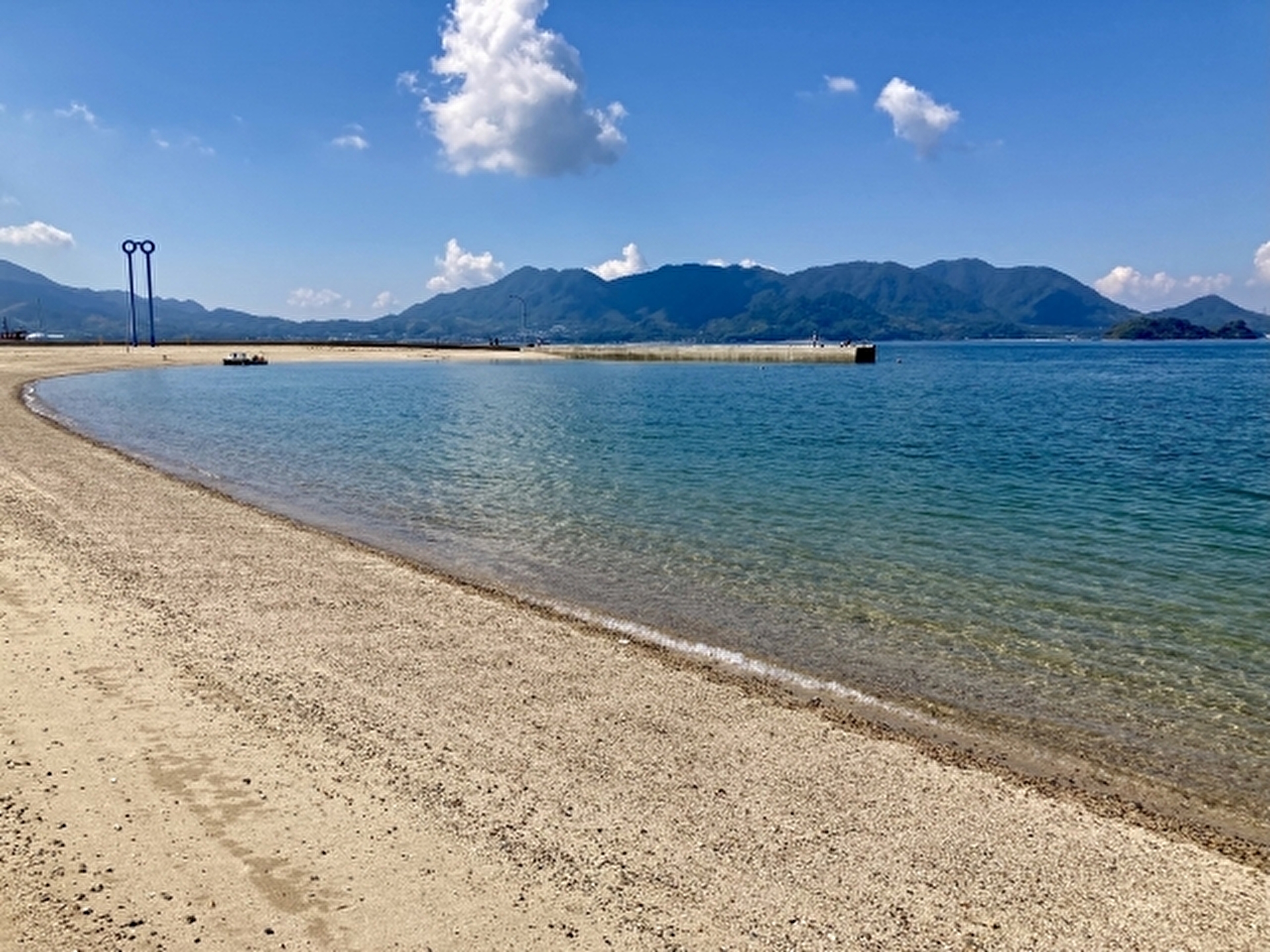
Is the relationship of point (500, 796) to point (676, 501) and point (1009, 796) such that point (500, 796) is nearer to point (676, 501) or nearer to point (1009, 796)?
point (1009, 796)

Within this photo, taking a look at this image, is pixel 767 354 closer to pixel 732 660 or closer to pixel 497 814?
pixel 732 660

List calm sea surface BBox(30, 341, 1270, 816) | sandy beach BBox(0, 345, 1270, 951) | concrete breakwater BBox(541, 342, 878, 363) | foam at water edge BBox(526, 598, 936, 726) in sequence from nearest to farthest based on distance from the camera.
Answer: sandy beach BBox(0, 345, 1270, 951), foam at water edge BBox(526, 598, 936, 726), calm sea surface BBox(30, 341, 1270, 816), concrete breakwater BBox(541, 342, 878, 363)

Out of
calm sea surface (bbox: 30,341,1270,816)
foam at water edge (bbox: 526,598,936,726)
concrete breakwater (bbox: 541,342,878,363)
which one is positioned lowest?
foam at water edge (bbox: 526,598,936,726)

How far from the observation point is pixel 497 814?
663cm

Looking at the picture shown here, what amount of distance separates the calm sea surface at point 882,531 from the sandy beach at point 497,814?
218 centimetres

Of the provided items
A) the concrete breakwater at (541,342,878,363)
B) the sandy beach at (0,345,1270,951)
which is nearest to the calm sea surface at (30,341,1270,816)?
the sandy beach at (0,345,1270,951)

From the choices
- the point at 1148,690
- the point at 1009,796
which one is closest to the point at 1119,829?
the point at 1009,796

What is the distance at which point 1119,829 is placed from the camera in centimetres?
699

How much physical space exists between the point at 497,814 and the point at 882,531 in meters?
13.5

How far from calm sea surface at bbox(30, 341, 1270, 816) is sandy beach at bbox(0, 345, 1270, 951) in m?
2.18

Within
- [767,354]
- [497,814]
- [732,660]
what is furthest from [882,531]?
[767,354]

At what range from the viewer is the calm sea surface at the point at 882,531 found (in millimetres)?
10336

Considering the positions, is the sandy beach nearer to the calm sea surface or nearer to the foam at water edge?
the foam at water edge

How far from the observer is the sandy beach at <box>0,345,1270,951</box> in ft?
17.5
